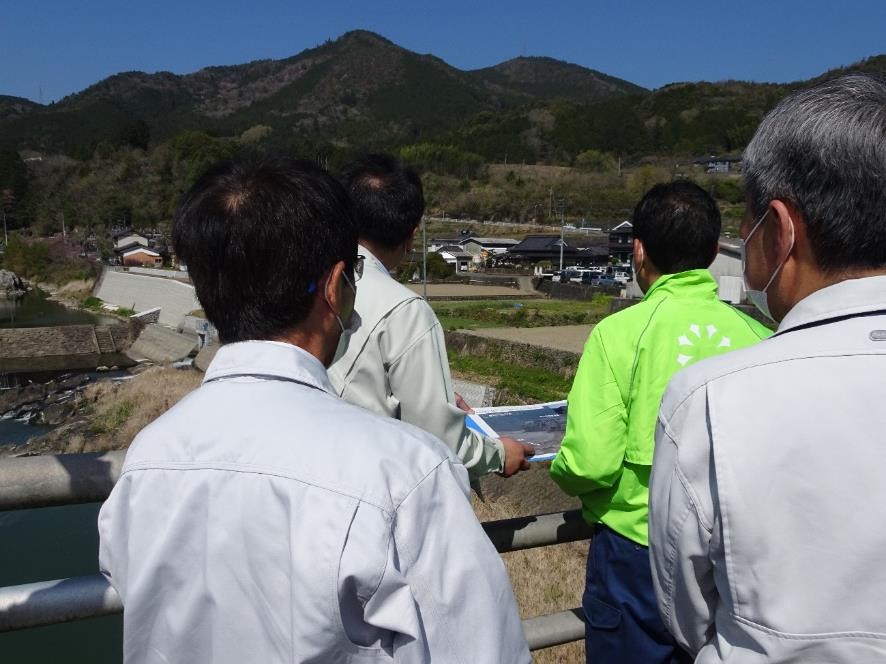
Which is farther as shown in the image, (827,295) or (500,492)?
(500,492)

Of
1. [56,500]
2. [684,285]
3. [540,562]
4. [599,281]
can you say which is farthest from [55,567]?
[599,281]

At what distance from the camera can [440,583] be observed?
37.1 inches

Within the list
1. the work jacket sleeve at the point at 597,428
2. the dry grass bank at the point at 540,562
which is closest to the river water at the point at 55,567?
the dry grass bank at the point at 540,562

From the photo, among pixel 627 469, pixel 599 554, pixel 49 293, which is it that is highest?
pixel 627 469

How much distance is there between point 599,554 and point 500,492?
27.8 ft

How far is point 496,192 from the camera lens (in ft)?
256

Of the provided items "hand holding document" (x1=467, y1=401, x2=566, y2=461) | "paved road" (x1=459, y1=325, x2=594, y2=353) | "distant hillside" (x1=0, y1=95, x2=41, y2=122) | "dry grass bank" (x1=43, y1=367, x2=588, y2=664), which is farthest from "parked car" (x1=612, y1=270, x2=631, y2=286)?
"distant hillside" (x1=0, y1=95, x2=41, y2=122)

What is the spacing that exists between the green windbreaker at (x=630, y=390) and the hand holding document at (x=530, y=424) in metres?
0.24

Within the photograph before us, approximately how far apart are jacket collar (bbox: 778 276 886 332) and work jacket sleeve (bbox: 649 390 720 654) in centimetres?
19

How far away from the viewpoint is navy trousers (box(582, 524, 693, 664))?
1.75 meters

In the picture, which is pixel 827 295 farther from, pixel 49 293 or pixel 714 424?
pixel 49 293

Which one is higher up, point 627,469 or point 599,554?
point 627,469

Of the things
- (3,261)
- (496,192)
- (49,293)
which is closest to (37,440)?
(49,293)

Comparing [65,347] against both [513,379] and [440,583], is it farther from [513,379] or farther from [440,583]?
[440,583]
